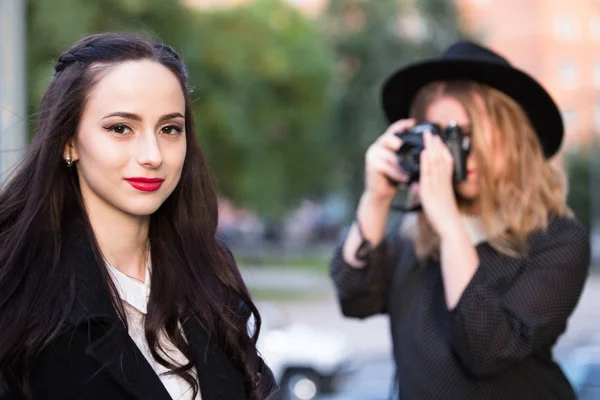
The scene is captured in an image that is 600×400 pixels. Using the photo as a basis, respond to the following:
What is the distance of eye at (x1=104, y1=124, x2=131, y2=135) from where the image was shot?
1890mm

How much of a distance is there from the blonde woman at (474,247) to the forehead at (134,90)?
0.91 metres

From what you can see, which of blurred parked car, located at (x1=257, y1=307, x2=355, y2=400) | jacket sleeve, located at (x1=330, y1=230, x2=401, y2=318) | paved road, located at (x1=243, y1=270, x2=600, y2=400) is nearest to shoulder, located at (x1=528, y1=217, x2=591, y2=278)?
jacket sleeve, located at (x1=330, y1=230, x2=401, y2=318)

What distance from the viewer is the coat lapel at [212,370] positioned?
1.89 m

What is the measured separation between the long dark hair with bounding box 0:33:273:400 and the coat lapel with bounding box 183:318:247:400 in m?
0.02

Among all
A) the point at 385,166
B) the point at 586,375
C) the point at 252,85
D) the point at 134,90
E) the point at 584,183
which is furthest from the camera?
the point at 584,183

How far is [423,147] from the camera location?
2652 millimetres

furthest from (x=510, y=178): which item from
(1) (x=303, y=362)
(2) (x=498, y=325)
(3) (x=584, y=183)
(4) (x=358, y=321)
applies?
(3) (x=584, y=183)

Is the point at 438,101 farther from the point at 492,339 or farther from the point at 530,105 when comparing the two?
the point at 492,339

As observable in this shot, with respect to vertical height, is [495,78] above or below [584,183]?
above

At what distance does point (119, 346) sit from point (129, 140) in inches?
15.7

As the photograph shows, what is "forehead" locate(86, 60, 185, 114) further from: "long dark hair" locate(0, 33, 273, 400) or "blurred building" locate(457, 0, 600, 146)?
"blurred building" locate(457, 0, 600, 146)

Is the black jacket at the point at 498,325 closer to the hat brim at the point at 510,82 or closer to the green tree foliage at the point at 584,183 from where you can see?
the hat brim at the point at 510,82

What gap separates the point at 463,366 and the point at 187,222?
2.77ft

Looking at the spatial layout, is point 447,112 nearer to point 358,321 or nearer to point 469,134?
point 469,134
